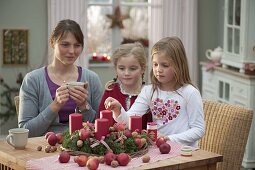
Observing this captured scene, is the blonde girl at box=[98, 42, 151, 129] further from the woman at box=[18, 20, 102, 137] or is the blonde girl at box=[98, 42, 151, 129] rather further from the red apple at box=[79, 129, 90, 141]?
the red apple at box=[79, 129, 90, 141]

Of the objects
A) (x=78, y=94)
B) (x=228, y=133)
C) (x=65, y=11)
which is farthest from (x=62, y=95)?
(x=65, y=11)

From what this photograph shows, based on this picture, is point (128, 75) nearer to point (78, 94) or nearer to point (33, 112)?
point (78, 94)

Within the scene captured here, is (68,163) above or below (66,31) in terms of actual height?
below

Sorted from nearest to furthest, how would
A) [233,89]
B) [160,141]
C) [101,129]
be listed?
[101,129], [160,141], [233,89]

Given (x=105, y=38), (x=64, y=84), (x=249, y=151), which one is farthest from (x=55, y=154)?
(x=105, y=38)

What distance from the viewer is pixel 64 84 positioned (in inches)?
130

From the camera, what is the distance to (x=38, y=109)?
354cm

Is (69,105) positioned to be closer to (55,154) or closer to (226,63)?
(55,154)

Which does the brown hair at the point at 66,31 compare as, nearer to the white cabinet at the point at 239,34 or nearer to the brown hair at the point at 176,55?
the brown hair at the point at 176,55

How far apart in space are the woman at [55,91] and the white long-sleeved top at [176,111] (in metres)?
0.32

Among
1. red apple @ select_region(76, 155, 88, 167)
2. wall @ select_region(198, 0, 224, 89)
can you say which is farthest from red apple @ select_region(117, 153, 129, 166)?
wall @ select_region(198, 0, 224, 89)

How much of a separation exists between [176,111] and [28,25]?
11.5 feet

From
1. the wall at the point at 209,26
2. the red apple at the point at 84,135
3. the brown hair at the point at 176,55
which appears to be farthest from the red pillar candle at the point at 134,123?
the wall at the point at 209,26

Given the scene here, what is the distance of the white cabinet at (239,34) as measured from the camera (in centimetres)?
556
